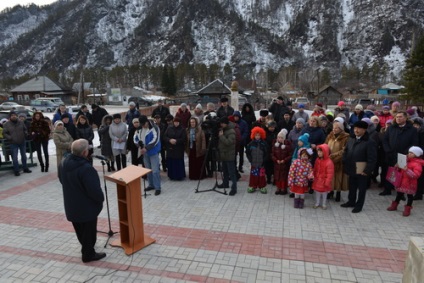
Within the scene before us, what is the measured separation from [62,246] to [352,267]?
407cm

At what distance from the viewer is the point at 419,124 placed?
6.65m

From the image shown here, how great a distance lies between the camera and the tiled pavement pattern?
406cm

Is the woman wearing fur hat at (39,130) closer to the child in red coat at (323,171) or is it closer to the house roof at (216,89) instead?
the child in red coat at (323,171)

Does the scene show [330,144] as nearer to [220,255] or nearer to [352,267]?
[352,267]

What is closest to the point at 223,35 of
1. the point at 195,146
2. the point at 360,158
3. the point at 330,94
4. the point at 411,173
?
the point at 330,94

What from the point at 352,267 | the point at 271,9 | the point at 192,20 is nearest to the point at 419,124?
the point at 352,267

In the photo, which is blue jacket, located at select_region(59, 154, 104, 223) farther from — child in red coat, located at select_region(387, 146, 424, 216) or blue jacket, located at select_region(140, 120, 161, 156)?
child in red coat, located at select_region(387, 146, 424, 216)

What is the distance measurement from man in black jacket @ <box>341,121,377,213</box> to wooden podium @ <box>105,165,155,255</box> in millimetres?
3647

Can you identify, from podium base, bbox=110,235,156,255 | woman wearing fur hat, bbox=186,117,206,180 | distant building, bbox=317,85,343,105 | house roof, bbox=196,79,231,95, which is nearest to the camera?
podium base, bbox=110,235,156,255

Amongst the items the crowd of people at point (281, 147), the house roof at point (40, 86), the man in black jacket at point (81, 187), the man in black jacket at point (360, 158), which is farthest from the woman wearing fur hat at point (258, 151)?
the house roof at point (40, 86)

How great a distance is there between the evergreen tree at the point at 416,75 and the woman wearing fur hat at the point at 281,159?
23.1 meters

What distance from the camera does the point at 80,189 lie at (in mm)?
4062

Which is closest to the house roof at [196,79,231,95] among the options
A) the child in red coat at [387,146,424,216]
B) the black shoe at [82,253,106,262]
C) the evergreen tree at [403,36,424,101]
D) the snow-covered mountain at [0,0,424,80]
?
the evergreen tree at [403,36,424,101]

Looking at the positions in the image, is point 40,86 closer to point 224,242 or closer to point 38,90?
point 38,90
